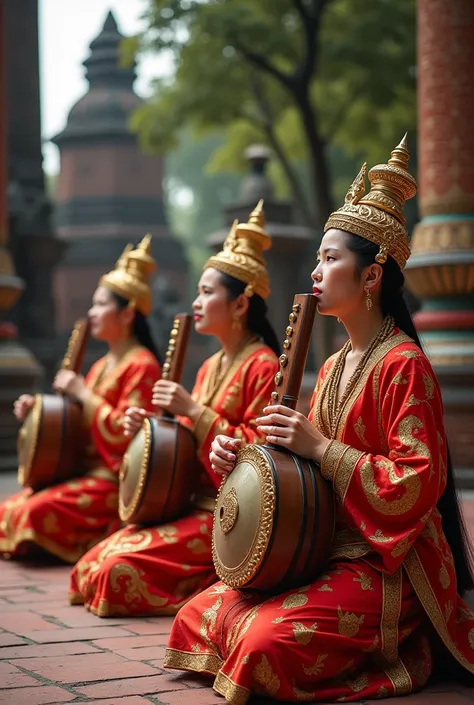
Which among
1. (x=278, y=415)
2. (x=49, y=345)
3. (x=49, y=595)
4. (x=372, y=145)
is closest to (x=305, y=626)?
(x=278, y=415)

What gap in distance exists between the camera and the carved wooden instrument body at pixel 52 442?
5.94 m

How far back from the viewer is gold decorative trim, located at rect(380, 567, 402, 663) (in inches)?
133

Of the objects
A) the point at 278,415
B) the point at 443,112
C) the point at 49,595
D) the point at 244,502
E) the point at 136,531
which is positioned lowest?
the point at 49,595

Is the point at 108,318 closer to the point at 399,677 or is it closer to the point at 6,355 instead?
the point at 399,677

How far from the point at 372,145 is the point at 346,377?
53.1ft

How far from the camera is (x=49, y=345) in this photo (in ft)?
50.9

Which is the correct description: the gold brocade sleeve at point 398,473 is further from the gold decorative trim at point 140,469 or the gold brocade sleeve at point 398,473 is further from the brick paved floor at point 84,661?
the gold decorative trim at point 140,469

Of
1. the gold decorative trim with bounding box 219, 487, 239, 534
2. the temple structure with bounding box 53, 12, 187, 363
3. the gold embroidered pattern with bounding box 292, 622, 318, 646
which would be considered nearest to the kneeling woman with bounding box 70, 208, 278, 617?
the gold decorative trim with bounding box 219, 487, 239, 534

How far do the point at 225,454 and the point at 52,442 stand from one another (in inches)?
98.9

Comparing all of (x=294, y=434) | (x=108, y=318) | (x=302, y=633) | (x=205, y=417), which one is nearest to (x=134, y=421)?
(x=205, y=417)

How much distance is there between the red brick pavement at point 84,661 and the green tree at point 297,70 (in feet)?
38.3

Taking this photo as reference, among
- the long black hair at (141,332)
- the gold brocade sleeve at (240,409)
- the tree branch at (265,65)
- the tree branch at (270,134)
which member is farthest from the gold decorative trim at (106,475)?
the tree branch at (270,134)

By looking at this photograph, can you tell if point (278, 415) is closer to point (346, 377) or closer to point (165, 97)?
point (346, 377)

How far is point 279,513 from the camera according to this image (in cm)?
332
